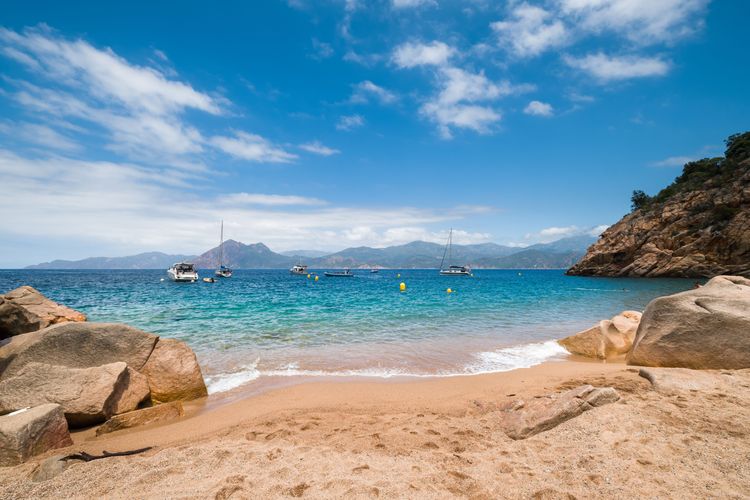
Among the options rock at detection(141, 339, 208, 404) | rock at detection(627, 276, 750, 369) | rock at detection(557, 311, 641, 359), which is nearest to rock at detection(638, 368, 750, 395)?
rock at detection(627, 276, 750, 369)

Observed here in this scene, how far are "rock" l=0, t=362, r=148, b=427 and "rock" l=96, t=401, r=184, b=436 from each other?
36 cm

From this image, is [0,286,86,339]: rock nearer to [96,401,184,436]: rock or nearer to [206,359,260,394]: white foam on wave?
[206,359,260,394]: white foam on wave

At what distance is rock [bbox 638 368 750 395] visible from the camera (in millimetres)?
6402

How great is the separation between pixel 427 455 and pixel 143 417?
5.66m

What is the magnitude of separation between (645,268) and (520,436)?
271 feet

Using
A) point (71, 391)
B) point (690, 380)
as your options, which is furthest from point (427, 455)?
point (71, 391)

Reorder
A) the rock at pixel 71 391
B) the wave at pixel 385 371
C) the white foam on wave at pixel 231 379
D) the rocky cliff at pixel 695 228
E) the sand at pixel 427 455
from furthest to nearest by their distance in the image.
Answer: the rocky cliff at pixel 695 228 → the wave at pixel 385 371 → the white foam on wave at pixel 231 379 → the rock at pixel 71 391 → the sand at pixel 427 455

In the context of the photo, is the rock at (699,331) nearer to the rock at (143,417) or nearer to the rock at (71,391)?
the rock at (143,417)

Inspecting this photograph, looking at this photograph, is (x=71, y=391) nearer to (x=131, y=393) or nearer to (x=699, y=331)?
(x=131, y=393)

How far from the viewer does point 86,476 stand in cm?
432

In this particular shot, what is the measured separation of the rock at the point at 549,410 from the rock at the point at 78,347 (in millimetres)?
8282

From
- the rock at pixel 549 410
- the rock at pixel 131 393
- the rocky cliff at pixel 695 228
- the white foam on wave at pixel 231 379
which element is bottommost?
the white foam on wave at pixel 231 379

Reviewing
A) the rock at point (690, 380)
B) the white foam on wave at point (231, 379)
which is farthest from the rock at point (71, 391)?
the rock at point (690, 380)

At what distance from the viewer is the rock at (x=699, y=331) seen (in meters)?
7.96
